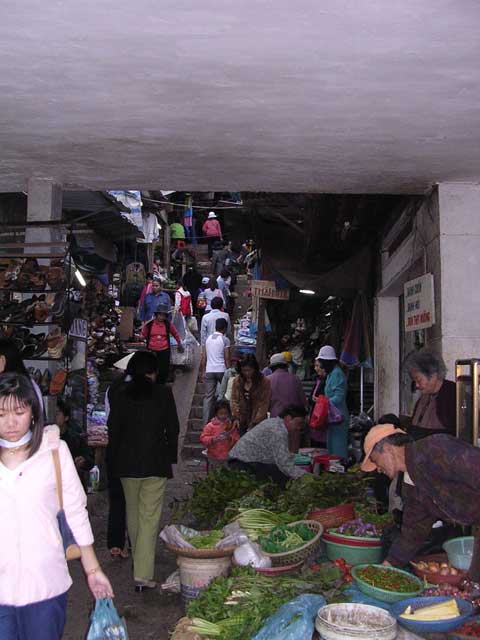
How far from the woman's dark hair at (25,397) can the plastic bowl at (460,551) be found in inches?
108

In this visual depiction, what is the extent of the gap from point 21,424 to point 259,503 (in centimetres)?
343

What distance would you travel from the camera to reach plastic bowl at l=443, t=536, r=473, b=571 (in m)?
4.63

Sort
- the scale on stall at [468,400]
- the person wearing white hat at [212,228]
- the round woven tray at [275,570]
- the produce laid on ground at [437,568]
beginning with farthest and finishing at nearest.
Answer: the person wearing white hat at [212,228]
the round woven tray at [275,570]
the scale on stall at [468,400]
the produce laid on ground at [437,568]

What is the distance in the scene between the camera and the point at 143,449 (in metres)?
6.37

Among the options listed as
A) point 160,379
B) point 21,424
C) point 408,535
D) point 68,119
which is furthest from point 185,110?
point 160,379

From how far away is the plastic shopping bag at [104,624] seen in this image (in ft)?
10.9

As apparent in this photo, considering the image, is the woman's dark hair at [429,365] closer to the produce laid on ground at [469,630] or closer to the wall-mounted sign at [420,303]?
the wall-mounted sign at [420,303]

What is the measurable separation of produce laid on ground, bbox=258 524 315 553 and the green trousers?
4.04 feet

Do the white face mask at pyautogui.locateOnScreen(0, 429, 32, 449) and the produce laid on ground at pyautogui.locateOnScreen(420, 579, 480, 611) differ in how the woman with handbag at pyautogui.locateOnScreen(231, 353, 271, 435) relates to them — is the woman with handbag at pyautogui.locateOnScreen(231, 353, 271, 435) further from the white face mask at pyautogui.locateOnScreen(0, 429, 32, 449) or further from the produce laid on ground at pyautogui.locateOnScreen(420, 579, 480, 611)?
the white face mask at pyautogui.locateOnScreen(0, 429, 32, 449)

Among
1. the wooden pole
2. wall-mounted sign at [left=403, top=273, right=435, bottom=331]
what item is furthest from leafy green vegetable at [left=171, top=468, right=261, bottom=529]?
the wooden pole

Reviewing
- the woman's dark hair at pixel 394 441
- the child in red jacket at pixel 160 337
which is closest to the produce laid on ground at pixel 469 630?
the woman's dark hair at pixel 394 441

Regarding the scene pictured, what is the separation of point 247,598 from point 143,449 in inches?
86.6

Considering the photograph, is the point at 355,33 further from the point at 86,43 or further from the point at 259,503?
the point at 259,503

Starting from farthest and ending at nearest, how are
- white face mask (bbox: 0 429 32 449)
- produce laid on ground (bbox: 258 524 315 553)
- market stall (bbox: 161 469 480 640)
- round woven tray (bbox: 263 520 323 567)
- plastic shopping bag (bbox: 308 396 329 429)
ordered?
plastic shopping bag (bbox: 308 396 329 429)
produce laid on ground (bbox: 258 524 315 553)
round woven tray (bbox: 263 520 323 567)
market stall (bbox: 161 469 480 640)
white face mask (bbox: 0 429 32 449)
